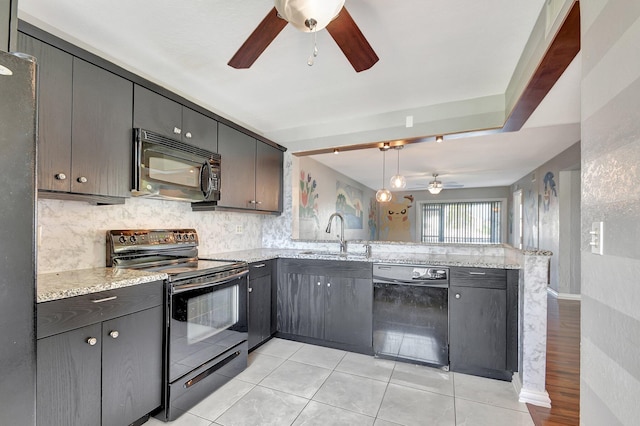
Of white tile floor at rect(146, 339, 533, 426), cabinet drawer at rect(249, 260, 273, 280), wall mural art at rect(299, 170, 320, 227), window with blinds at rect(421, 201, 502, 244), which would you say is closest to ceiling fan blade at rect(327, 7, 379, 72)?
cabinet drawer at rect(249, 260, 273, 280)

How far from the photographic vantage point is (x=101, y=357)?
152 cm

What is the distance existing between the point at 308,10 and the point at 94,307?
1.72m

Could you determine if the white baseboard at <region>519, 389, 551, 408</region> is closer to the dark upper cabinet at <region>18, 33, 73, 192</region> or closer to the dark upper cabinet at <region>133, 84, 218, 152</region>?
the dark upper cabinet at <region>133, 84, 218, 152</region>

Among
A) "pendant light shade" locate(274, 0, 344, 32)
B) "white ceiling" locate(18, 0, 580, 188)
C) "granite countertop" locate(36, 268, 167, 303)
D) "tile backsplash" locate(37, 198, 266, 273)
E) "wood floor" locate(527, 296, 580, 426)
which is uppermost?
"white ceiling" locate(18, 0, 580, 188)

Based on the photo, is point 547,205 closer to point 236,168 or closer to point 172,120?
point 236,168

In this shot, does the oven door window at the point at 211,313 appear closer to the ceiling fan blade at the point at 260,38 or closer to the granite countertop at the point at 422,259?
the granite countertop at the point at 422,259

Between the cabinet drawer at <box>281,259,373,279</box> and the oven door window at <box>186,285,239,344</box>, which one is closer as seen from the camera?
the oven door window at <box>186,285,239,344</box>

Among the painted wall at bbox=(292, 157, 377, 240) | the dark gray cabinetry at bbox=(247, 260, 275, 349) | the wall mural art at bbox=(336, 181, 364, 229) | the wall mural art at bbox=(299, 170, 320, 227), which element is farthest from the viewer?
the wall mural art at bbox=(336, 181, 364, 229)

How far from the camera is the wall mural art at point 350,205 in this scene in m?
5.91

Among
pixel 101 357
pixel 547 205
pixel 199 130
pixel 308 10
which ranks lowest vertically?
pixel 101 357

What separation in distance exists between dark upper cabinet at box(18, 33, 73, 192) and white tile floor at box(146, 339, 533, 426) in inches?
61.8

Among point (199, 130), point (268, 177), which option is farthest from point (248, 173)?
point (199, 130)

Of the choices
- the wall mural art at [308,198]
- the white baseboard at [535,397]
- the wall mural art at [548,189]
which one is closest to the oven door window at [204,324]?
the wall mural art at [308,198]

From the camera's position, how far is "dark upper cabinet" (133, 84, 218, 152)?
6.64ft
